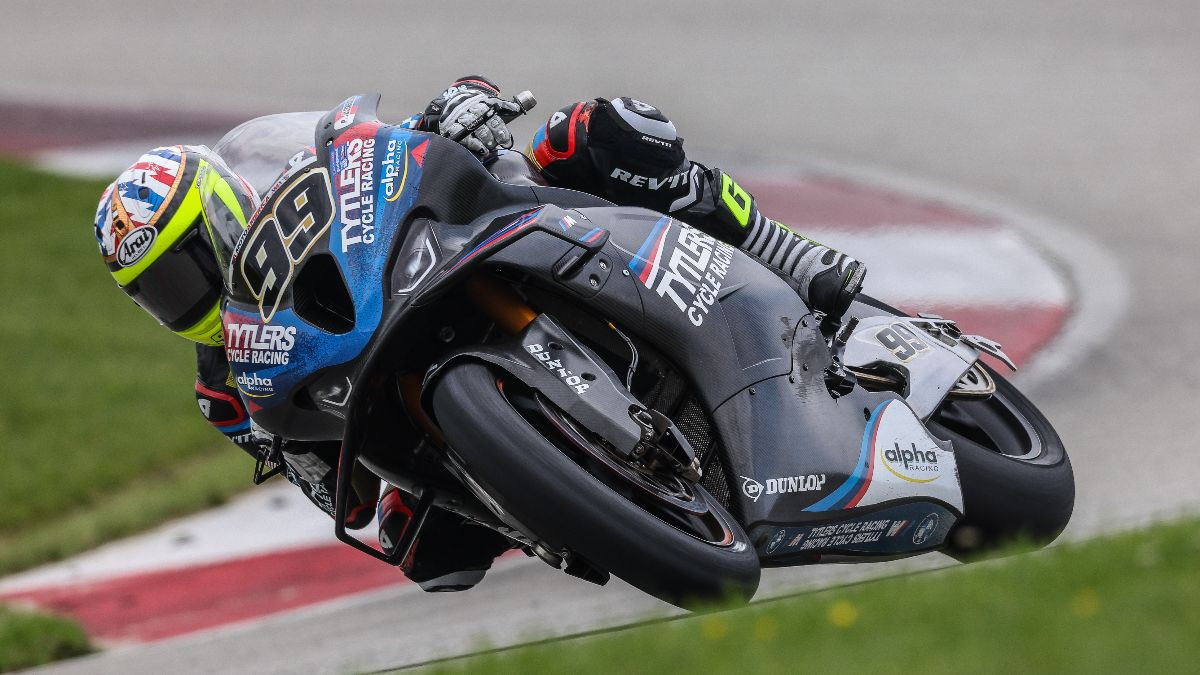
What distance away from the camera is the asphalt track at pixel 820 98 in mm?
5172

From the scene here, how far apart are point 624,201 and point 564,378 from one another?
0.90 m

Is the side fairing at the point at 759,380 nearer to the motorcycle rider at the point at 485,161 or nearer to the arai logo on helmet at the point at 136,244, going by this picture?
the motorcycle rider at the point at 485,161

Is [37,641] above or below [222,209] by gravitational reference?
below

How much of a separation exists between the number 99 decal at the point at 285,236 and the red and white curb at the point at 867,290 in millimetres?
2119

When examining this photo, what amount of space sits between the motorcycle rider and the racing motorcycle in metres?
0.14

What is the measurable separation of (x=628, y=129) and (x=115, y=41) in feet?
32.5

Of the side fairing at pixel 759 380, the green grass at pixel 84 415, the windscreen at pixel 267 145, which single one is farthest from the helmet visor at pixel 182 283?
the green grass at pixel 84 415

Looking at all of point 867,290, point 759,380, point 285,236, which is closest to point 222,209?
point 285,236

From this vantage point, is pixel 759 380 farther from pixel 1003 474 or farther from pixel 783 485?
pixel 1003 474

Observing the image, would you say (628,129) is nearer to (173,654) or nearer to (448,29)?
(173,654)

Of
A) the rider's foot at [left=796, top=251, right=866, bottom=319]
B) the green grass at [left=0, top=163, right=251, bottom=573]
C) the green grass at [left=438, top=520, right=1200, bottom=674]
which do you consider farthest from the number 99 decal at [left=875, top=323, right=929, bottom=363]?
the green grass at [left=0, top=163, right=251, bottom=573]

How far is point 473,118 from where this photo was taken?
3854 mm

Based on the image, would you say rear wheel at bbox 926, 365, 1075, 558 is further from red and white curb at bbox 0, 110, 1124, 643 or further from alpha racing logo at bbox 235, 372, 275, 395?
red and white curb at bbox 0, 110, 1124, 643

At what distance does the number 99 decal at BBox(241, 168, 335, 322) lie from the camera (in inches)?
142
